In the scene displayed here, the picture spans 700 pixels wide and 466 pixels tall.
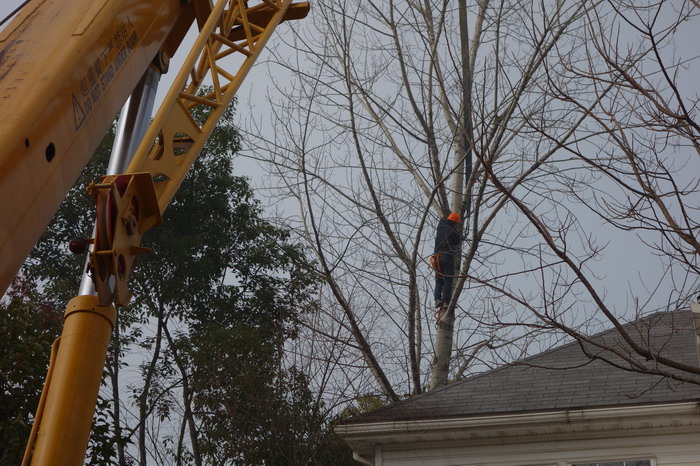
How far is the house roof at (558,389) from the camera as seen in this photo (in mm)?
10773

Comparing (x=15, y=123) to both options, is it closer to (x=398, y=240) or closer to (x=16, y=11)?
(x=16, y=11)

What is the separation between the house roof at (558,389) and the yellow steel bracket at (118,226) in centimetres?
657

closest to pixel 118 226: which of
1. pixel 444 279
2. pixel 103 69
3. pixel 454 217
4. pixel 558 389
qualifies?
pixel 103 69

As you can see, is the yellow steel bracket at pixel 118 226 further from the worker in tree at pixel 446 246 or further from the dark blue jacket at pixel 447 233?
the dark blue jacket at pixel 447 233

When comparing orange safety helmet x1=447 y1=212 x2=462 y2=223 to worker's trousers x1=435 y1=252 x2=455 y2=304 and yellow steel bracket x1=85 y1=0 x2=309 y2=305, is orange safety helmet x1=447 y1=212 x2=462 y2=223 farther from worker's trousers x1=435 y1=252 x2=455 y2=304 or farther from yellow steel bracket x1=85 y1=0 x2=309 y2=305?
yellow steel bracket x1=85 y1=0 x2=309 y2=305

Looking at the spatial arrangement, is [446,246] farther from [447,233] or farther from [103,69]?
[103,69]

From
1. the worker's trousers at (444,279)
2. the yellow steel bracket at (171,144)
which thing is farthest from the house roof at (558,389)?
the yellow steel bracket at (171,144)

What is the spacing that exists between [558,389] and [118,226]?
771cm

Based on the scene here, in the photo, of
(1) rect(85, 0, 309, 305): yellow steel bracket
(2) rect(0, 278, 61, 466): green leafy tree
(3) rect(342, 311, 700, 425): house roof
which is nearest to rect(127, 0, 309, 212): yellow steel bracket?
(1) rect(85, 0, 309, 305): yellow steel bracket

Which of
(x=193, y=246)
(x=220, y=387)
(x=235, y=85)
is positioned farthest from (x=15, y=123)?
(x=193, y=246)

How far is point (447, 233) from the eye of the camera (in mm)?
14859

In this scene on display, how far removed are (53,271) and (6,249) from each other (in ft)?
54.0

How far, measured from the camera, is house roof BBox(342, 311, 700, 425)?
35.3 feet

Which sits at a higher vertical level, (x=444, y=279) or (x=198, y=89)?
(x=444, y=279)
